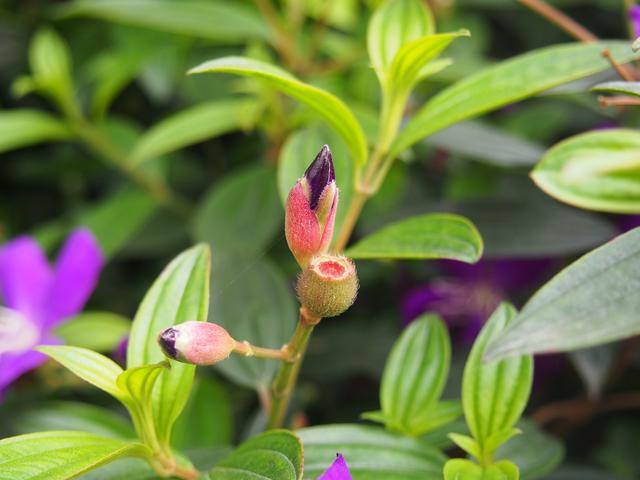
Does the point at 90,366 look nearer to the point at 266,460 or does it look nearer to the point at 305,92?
the point at 266,460

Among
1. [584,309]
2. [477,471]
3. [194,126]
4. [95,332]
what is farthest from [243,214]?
[584,309]

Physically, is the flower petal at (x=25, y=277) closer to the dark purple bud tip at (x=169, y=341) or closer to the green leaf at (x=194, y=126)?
the green leaf at (x=194, y=126)

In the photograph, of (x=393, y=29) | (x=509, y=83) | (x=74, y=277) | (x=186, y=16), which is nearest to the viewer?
(x=509, y=83)

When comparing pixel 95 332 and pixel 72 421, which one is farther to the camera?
pixel 95 332

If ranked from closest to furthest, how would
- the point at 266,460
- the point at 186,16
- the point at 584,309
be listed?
the point at 584,309
the point at 266,460
the point at 186,16

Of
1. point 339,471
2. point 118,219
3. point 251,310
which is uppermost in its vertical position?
point 118,219

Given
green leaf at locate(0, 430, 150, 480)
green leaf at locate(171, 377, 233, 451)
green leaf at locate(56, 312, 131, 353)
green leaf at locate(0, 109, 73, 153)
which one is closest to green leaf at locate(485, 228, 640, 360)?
green leaf at locate(0, 430, 150, 480)
